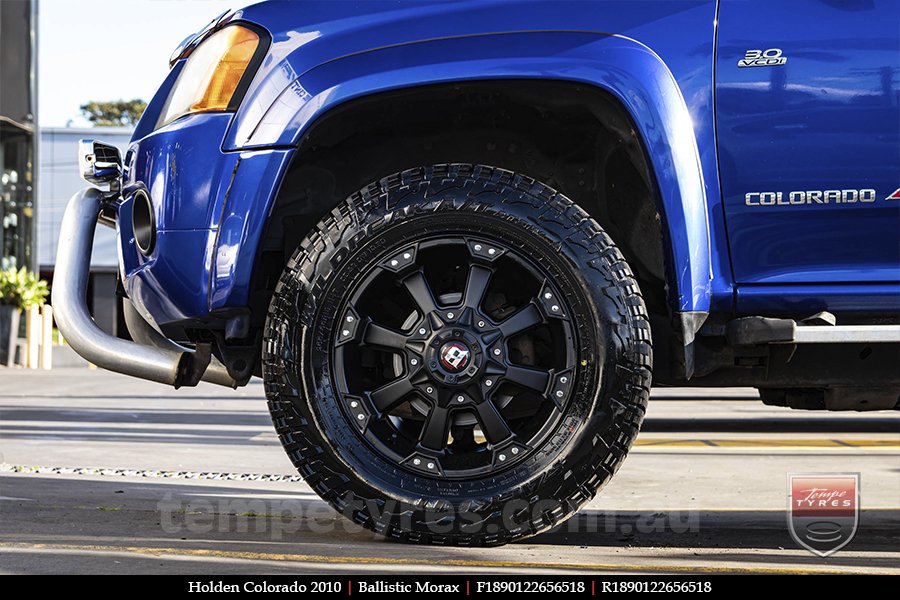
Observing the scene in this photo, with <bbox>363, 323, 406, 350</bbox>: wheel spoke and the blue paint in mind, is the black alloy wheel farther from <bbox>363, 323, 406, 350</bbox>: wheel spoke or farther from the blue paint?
the blue paint

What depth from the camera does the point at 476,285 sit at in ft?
9.58

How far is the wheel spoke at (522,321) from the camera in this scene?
289 cm

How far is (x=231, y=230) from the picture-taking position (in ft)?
9.40

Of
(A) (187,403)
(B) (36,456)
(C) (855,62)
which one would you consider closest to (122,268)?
(C) (855,62)

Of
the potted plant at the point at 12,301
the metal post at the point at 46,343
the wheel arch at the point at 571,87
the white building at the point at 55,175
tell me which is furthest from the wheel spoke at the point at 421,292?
the white building at the point at 55,175

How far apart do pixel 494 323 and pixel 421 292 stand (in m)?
0.22

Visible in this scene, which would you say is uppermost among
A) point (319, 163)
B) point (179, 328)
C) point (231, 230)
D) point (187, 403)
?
point (319, 163)

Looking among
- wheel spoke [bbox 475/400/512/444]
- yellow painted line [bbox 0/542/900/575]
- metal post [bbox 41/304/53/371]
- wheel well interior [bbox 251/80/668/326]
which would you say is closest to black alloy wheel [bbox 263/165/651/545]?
wheel spoke [bbox 475/400/512/444]

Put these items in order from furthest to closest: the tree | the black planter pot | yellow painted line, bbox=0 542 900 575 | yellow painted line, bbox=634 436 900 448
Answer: the tree, the black planter pot, yellow painted line, bbox=634 436 900 448, yellow painted line, bbox=0 542 900 575

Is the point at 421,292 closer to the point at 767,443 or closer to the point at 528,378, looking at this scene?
the point at 528,378

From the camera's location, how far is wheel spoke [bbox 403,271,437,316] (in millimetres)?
2914

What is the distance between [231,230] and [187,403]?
8.64 m

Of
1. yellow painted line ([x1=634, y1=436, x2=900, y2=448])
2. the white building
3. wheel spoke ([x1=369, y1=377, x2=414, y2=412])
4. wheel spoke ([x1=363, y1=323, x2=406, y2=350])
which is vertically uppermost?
the white building
